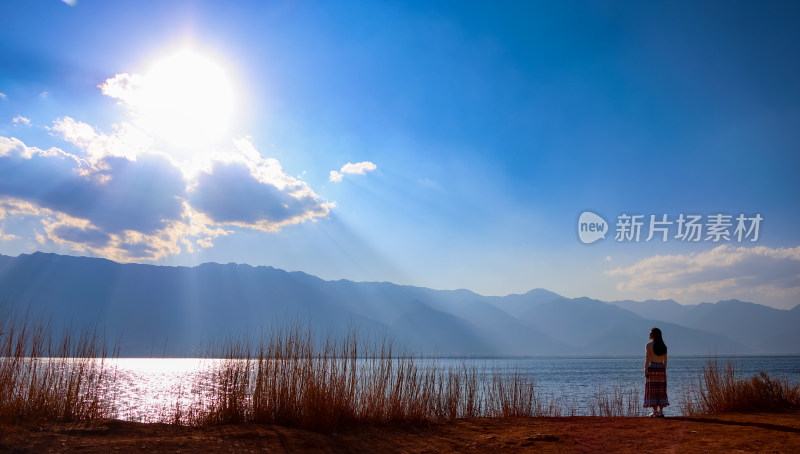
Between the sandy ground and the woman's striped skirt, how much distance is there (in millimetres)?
741

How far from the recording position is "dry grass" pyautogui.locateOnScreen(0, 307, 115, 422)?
543cm

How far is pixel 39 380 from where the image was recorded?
19.0 feet

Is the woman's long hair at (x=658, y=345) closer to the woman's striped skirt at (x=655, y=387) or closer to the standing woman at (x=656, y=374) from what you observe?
the standing woman at (x=656, y=374)

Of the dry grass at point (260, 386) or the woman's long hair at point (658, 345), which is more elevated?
the woman's long hair at point (658, 345)

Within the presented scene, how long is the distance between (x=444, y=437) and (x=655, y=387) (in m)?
4.18

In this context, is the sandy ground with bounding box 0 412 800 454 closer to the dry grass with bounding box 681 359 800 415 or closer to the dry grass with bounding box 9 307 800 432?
the dry grass with bounding box 9 307 800 432

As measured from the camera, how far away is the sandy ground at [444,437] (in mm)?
4320

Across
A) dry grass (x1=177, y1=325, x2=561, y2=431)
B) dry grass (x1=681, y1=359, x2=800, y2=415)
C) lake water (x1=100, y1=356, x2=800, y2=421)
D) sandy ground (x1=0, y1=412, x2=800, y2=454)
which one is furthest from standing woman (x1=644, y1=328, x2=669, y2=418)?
dry grass (x1=177, y1=325, x2=561, y2=431)

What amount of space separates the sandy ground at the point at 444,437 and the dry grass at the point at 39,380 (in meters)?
0.84

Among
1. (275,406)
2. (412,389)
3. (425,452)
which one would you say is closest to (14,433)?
(275,406)

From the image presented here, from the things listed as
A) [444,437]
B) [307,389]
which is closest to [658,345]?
[444,437]

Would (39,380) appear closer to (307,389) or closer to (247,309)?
(307,389)

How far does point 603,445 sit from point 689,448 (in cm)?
85

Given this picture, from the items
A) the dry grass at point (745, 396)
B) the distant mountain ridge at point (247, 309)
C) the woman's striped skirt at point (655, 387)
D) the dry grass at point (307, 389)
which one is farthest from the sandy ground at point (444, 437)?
the distant mountain ridge at point (247, 309)
